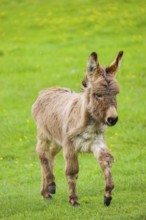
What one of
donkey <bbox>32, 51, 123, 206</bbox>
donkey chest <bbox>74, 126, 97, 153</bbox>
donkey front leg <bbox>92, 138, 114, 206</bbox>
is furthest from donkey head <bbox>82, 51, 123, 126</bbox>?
donkey front leg <bbox>92, 138, 114, 206</bbox>

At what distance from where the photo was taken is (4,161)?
18875 millimetres

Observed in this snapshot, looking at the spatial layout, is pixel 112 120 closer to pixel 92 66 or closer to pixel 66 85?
pixel 92 66

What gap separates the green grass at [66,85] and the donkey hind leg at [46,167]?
0.22 m

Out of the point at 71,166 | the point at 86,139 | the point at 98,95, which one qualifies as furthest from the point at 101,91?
the point at 71,166

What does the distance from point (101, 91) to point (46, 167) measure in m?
2.75

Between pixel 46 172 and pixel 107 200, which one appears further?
pixel 46 172

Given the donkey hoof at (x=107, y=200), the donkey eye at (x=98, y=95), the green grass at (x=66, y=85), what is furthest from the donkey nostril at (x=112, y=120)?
the green grass at (x=66, y=85)

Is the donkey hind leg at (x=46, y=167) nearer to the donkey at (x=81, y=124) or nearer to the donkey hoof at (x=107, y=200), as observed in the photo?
the donkey at (x=81, y=124)

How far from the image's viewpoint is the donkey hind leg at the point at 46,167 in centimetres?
1273

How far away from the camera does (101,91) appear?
1077 centimetres

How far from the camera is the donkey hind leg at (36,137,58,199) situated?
1273 centimetres

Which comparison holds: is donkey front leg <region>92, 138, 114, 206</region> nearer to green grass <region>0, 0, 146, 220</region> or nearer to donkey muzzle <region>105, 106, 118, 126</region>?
green grass <region>0, 0, 146, 220</region>

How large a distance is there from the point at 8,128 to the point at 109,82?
1141cm

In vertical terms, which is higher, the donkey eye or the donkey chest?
the donkey eye
